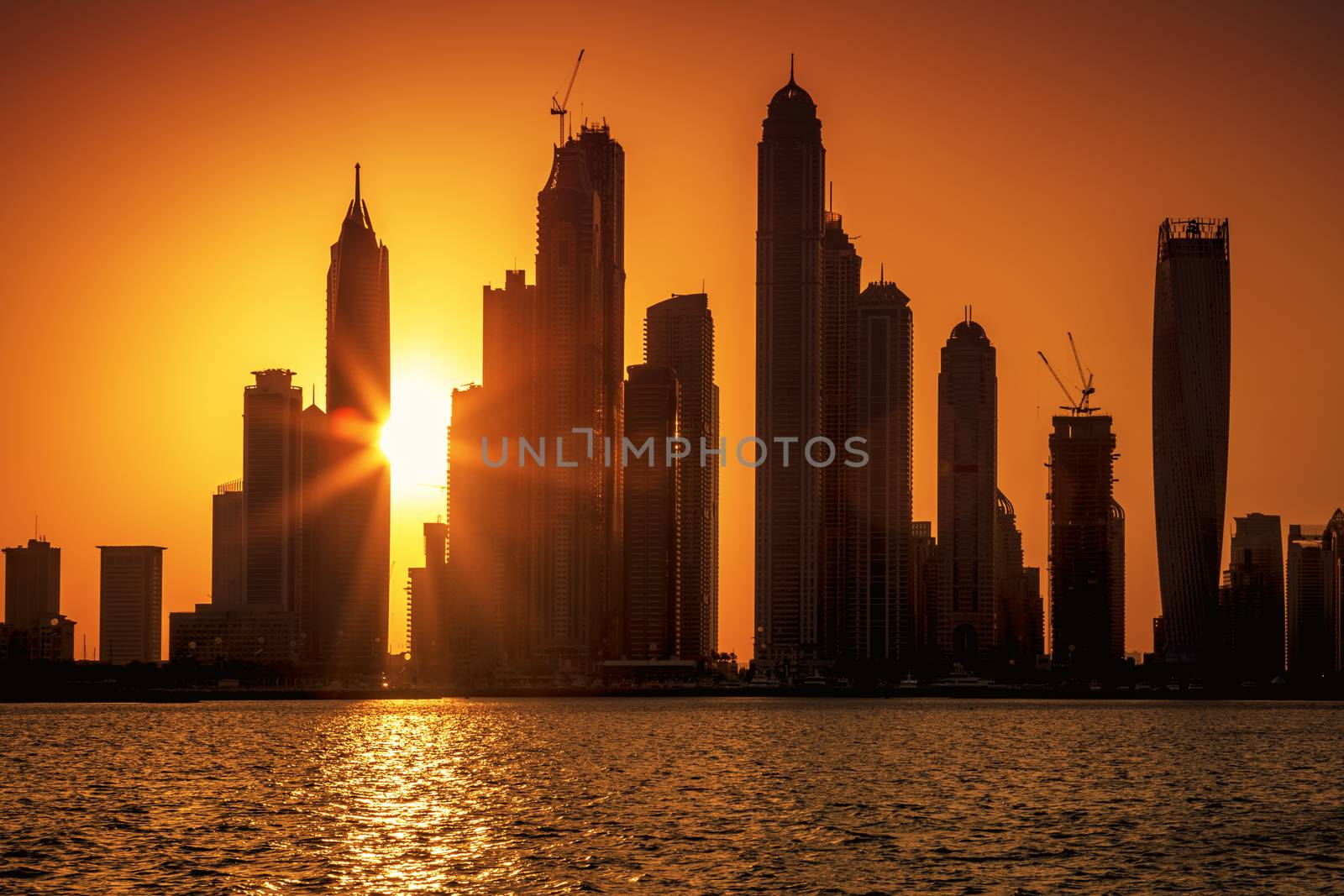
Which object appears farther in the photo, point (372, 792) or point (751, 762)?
point (751, 762)

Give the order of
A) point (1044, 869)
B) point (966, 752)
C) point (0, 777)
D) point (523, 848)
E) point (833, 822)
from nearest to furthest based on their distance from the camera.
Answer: point (1044, 869), point (523, 848), point (833, 822), point (0, 777), point (966, 752)

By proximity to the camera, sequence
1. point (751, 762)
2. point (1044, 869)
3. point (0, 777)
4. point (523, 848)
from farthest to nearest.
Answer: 1. point (751, 762)
2. point (0, 777)
3. point (523, 848)
4. point (1044, 869)

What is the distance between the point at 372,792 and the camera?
139625mm

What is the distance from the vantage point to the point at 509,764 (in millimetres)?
175000

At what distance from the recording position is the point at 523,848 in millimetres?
102312

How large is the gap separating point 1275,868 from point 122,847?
65910 millimetres

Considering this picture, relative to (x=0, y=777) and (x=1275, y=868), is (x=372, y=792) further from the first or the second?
(x=1275, y=868)

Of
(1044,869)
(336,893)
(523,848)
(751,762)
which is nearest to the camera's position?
(336,893)

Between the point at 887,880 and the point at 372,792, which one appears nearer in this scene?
the point at 887,880

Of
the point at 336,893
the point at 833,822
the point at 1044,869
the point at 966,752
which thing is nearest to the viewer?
the point at 336,893

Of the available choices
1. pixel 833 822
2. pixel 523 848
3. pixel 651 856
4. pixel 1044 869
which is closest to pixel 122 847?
pixel 523 848

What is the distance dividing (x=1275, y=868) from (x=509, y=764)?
9172cm

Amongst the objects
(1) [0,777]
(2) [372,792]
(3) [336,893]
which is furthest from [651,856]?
(1) [0,777]

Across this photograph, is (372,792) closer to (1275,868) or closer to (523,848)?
(523,848)
